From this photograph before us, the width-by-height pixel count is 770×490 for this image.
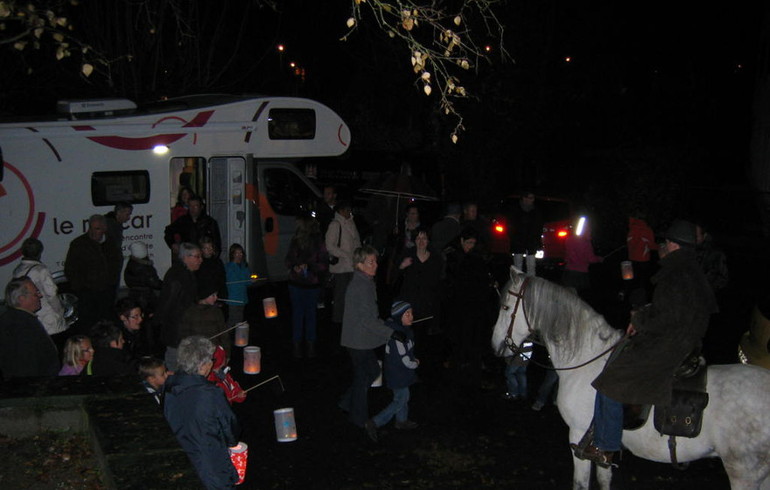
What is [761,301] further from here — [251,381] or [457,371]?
Result: [251,381]

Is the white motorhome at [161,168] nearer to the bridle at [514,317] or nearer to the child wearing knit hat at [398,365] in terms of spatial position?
the child wearing knit hat at [398,365]

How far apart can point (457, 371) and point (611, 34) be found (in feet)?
69.7

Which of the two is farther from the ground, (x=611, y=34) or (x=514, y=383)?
(x=611, y=34)

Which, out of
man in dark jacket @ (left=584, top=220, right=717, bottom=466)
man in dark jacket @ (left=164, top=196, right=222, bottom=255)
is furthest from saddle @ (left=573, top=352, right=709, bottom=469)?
man in dark jacket @ (left=164, top=196, right=222, bottom=255)

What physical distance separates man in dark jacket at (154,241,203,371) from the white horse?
3309 mm

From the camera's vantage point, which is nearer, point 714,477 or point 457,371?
point 714,477

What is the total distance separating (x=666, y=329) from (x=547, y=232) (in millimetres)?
9973

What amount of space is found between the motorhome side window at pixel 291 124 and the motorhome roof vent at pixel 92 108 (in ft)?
7.80

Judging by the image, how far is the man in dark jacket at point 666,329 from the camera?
607 cm

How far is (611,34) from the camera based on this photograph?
28.1 metres

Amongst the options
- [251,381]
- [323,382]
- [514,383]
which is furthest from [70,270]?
[514,383]

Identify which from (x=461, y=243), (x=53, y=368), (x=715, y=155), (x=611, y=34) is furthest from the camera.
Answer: (x=715, y=155)

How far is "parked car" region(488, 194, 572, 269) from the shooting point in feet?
50.2

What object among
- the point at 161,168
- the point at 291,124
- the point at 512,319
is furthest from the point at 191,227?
the point at 512,319
